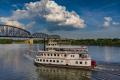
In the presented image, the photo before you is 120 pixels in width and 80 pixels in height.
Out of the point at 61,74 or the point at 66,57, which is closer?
the point at 61,74

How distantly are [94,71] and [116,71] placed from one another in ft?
13.5

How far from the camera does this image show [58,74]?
1854 inches

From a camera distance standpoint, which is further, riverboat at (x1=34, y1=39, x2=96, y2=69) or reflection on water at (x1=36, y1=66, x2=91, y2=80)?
riverboat at (x1=34, y1=39, x2=96, y2=69)

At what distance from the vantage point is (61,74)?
4706cm

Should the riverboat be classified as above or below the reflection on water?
above

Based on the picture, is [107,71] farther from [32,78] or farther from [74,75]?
[32,78]

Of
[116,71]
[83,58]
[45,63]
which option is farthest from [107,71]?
[45,63]

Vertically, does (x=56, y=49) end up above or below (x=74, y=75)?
above

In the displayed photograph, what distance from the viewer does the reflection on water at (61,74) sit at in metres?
44.0

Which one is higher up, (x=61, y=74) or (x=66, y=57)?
(x=66, y=57)

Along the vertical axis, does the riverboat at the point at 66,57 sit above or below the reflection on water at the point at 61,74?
above

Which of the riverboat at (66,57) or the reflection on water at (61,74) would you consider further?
the riverboat at (66,57)

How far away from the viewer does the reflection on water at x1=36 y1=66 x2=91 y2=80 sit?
44031 millimetres

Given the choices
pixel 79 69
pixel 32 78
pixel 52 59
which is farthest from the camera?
pixel 52 59
